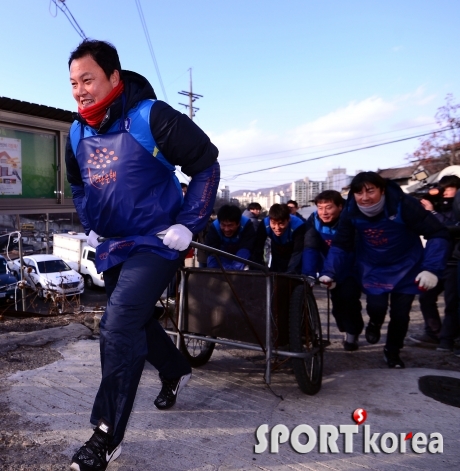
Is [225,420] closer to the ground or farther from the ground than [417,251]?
closer to the ground

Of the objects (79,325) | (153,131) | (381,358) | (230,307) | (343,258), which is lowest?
(381,358)

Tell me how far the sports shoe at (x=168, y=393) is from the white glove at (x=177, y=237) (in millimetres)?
893

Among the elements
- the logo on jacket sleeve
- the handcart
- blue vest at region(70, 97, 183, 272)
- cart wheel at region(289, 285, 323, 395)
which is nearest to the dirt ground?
cart wheel at region(289, 285, 323, 395)

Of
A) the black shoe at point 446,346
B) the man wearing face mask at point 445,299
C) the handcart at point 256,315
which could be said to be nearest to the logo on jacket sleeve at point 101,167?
the handcart at point 256,315

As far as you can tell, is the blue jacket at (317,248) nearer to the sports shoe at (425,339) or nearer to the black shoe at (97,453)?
the sports shoe at (425,339)

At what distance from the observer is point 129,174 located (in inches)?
82.2

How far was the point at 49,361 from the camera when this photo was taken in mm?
3240

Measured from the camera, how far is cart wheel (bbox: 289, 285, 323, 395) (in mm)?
2861

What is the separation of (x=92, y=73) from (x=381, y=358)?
11.2ft

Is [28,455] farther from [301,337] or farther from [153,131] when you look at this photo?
[301,337]

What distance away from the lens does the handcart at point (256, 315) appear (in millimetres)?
2938

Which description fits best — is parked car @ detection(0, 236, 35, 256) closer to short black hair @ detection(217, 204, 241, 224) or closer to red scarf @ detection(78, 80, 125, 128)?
short black hair @ detection(217, 204, 241, 224)

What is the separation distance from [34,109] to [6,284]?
32.3ft

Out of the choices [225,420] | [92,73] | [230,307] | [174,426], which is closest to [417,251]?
[230,307]
